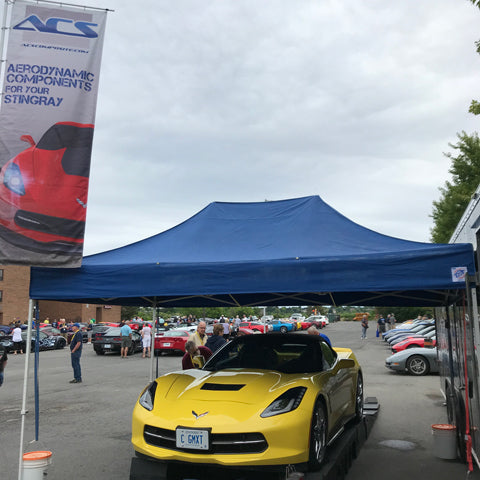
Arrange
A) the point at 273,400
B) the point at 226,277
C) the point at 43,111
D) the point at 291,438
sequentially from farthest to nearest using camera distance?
the point at 43,111, the point at 226,277, the point at 273,400, the point at 291,438

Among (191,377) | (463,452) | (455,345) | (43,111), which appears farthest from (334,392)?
(43,111)

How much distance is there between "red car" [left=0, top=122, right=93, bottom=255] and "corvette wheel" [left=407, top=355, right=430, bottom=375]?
12.5m

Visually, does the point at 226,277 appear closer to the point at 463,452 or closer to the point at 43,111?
the point at 43,111

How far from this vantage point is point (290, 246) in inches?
234

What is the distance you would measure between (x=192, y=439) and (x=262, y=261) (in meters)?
2.04

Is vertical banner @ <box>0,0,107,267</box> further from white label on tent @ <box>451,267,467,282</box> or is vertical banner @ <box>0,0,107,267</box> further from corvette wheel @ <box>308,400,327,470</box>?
white label on tent @ <box>451,267,467,282</box>

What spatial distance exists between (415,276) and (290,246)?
4.83ft

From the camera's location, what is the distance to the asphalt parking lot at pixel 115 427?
617 centimetres

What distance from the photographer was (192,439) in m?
4.60

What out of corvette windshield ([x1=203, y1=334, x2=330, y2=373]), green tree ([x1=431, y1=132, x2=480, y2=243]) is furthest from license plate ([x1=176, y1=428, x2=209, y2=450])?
green tree ([x1=431, y1=132, x2=480, y2=243])

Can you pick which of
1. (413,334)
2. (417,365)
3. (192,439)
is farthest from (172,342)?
(192,439)

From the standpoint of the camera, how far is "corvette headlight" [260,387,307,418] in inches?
188

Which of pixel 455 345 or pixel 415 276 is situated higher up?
pixel 415 276

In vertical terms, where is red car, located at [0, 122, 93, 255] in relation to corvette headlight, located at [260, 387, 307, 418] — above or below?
above
